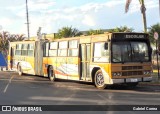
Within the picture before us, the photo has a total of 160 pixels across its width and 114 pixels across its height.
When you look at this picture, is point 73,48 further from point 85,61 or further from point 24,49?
point 24,49

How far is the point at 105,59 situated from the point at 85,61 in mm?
2061

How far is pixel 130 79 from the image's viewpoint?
19781 mm

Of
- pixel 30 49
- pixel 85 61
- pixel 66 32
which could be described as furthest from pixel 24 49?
pixel 66 32

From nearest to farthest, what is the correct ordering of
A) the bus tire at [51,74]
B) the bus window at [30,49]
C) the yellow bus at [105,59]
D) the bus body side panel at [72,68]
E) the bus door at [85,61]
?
the yellow bus at [105,59] → the bus door at [85,61] → the bus body side panel at [72,68] → the bus tire at [51,74] → the bus window at [30,49]

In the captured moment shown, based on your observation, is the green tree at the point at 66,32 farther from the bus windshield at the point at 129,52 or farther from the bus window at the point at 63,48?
the bus windshield at the point at 129,52

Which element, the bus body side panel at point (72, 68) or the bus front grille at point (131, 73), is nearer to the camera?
the bus front grille at point (131, 73)

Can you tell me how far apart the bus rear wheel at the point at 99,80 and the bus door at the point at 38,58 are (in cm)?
801

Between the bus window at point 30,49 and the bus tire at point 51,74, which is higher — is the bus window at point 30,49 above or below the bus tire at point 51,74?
above

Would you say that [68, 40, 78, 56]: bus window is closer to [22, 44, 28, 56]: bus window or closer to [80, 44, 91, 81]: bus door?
[80, 44, 91, 81]: bus door

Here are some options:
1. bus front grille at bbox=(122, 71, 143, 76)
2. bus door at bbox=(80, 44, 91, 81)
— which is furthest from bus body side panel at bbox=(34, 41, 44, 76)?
bus front grille at bbox=(122, 71, 143, 76)

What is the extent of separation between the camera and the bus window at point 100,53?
20.0m

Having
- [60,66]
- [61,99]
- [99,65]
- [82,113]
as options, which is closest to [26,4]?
[60,66]

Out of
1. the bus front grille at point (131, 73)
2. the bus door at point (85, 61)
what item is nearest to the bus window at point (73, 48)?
the bus door at point (85, 61)

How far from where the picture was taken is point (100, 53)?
20609 millimetres
